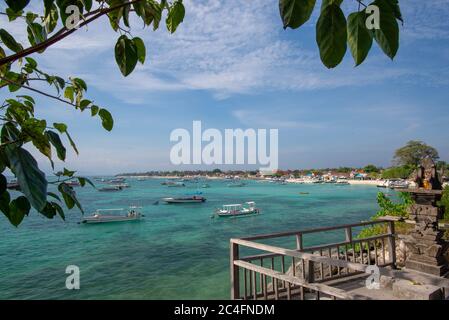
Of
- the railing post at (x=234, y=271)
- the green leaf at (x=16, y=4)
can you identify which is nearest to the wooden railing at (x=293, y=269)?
the railing post at (x=234, y=271)

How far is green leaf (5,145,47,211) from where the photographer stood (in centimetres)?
45

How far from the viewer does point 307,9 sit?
460 mm

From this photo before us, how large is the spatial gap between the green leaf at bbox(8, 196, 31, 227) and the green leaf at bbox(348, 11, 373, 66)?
0.76 metres

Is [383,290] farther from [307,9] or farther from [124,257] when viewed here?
[124,257]

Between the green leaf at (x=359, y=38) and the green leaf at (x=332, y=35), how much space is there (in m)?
0.01

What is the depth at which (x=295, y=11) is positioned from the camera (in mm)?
460

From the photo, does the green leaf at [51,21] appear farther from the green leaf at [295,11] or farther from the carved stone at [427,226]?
the carved stone at [427,226]

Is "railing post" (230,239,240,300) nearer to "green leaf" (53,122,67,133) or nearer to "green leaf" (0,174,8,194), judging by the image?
"green leaf" (53,122,67,133)

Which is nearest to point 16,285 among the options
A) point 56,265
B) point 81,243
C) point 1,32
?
point 56,265

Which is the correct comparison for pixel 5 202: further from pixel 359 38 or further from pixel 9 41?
pixel 359 38

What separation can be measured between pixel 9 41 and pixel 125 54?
49 centimetres

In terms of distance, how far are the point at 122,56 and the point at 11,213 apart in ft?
1.57

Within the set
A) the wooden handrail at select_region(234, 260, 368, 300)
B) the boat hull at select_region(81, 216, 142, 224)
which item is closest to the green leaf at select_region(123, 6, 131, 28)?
the wooden handrail at select_region(234, 260, 368, 300)

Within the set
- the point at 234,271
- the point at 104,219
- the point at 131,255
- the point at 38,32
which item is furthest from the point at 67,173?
the point at 104,219
